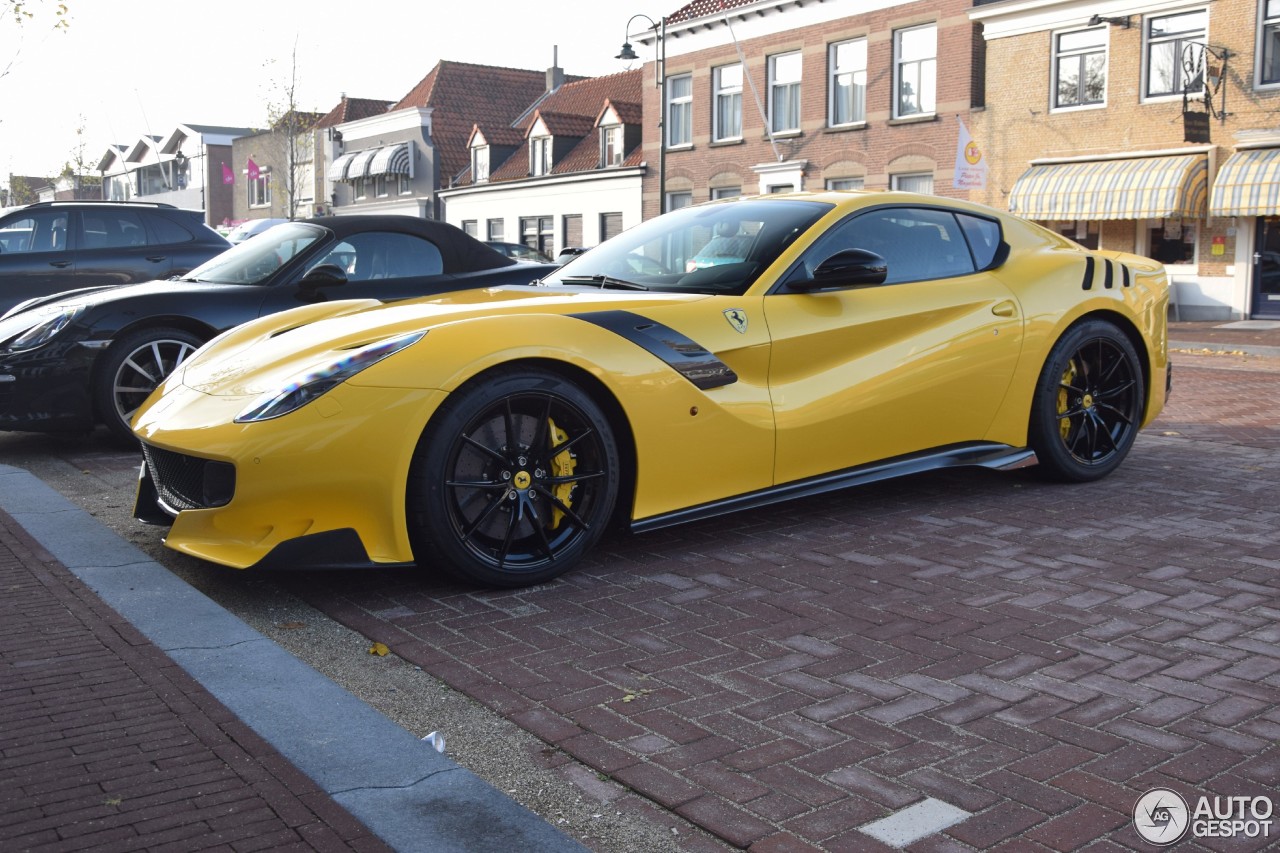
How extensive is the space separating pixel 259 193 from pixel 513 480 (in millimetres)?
66639

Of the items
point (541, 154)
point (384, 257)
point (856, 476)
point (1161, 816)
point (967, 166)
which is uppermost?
point (541, 154)

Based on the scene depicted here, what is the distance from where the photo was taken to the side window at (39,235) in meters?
11.1

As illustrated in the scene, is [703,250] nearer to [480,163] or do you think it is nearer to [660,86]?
[660,86]

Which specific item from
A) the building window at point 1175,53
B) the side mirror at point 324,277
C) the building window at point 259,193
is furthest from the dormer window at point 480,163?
the side mirror at point 324,277

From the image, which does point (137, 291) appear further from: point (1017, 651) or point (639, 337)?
point (1017, 651)

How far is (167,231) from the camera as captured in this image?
1088 cm

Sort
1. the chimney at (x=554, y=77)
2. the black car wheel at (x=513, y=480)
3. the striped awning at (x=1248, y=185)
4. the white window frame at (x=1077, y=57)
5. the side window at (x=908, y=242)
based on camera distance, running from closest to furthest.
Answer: the black car wheel at (x=513, y=480) < the side window at (x=908, y=242) < the striped awning at (x=1248, y=185) < the white window frame at (x=1077, y=57) < the chimney at (x=554, y=77)

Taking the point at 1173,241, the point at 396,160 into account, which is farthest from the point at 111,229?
the point at 396,160

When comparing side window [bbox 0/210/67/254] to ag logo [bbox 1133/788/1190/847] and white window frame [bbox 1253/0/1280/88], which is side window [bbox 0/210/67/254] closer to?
ag logo [bbox 1133/788/1190/847]

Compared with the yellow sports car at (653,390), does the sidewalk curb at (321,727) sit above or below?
below

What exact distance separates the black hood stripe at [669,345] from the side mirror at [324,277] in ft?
10.4

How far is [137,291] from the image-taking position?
293 inches

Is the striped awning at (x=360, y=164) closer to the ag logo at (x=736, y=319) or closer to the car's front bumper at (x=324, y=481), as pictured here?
the ag logo at (x=736, y=319)

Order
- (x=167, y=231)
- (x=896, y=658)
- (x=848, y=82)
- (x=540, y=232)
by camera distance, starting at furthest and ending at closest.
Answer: (x=540, y=232)
(x=848, y=82)
(x=167, y=231)
(x=896, y=658)
